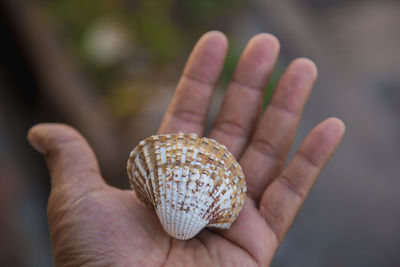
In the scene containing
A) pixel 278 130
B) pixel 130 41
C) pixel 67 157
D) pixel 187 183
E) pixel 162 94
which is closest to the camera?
pixel 187 183

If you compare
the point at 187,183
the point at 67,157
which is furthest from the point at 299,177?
the point at 67,157

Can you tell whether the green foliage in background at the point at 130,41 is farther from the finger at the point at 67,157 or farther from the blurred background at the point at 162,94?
the finger at the point at 67,157

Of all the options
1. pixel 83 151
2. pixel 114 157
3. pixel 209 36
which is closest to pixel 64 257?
pixel 83 151

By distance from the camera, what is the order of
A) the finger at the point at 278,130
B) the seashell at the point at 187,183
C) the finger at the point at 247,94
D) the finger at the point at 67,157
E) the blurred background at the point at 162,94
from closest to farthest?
the seashell at the point at 187,183 < the finger at the point at 67,157 < the finger at the point at 278,130 < the finger at the point at 247,94 < the blurred background at the point at 162,94

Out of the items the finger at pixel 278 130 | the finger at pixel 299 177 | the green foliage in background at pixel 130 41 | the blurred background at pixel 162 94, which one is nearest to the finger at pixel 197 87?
the finger at pixel 278 130

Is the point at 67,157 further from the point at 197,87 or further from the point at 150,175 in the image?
the point at 197,87

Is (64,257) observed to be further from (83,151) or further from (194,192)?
(194,192)
